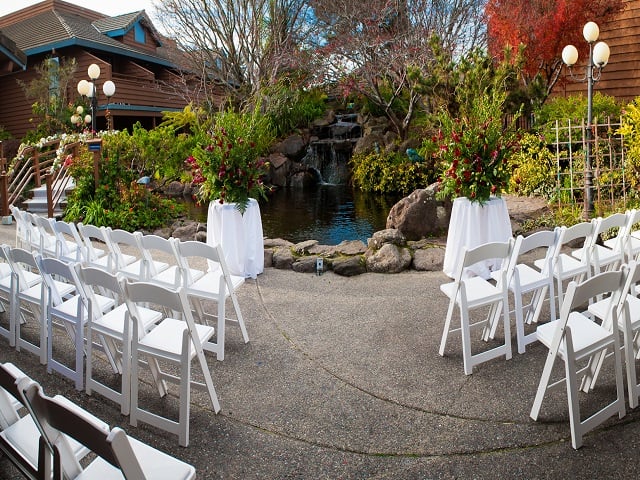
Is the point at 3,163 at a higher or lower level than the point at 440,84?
lower

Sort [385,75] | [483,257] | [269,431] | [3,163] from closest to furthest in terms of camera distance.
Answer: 1. [269,431]
2. [483,257]
3. [3,163]
4. [385,75]

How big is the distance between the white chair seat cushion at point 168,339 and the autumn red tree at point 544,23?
43.8 ft

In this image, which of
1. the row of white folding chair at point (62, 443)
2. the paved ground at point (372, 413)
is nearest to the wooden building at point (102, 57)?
the paved ground at point (372, 413)

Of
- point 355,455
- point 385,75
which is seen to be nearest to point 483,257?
point 355,455

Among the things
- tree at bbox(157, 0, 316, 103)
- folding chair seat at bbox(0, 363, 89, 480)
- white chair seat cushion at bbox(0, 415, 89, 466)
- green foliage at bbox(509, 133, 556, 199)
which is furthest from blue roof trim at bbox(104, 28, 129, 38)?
white chair seat cushion at bbox(0, 415, 89, 466)

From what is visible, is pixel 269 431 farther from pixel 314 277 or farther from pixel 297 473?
pixel 314 277

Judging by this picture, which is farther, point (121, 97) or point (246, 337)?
point (121, 97)

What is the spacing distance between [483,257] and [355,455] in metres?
2.03

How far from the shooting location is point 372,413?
3.78 metres

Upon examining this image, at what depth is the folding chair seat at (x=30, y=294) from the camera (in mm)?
4527

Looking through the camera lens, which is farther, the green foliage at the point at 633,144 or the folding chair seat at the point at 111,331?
the green foliage at the point at 633,144

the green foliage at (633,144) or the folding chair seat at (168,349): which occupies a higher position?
the green foliage at (633,144)

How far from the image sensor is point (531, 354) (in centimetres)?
462

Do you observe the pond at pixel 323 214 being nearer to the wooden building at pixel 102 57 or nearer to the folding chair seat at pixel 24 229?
the folding chair seat at pixel 24 229
